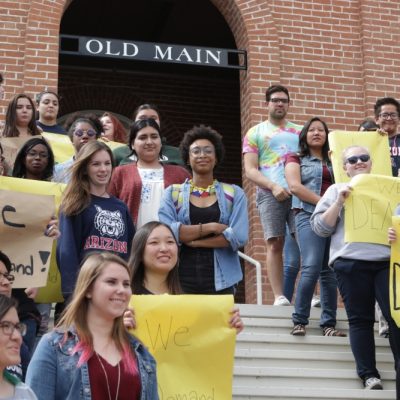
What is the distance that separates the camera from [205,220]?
6.55 metres

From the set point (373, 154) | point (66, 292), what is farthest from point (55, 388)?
point (373, 154)

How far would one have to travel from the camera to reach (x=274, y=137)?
8484 mm

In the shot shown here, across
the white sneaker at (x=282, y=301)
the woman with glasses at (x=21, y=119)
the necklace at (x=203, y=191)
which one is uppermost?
the woman with glasses at (x=21, y=119)

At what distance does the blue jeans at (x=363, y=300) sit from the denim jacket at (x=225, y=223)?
769 millimetres

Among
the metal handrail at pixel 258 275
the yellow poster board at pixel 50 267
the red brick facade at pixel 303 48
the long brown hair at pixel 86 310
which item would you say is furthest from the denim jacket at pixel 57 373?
the red brick facade at pixel 303 48

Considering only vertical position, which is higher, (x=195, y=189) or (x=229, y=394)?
(x=195, y=189)

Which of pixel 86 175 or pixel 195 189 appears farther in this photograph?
pixel 195 189

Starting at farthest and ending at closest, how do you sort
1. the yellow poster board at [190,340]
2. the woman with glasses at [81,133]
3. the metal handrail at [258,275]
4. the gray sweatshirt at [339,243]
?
the metal handrail at [258,275], the woman with glasses at [81,133], the gray sweatshirt at [339,243], the yellow poster board at [190,340]

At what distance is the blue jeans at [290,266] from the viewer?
8109 mm

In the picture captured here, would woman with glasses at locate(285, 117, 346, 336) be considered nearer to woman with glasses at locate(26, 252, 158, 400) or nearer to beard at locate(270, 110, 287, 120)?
beard at locate(270, 110, 287, 120)

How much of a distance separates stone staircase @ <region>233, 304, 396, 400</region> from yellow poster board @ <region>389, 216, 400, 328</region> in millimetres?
620

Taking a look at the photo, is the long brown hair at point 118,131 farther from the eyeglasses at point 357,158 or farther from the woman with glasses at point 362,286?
the woman with glasses at point 362,286

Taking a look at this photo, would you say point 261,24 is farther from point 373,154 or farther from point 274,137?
point 373,154

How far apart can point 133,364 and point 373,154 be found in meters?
4.03
